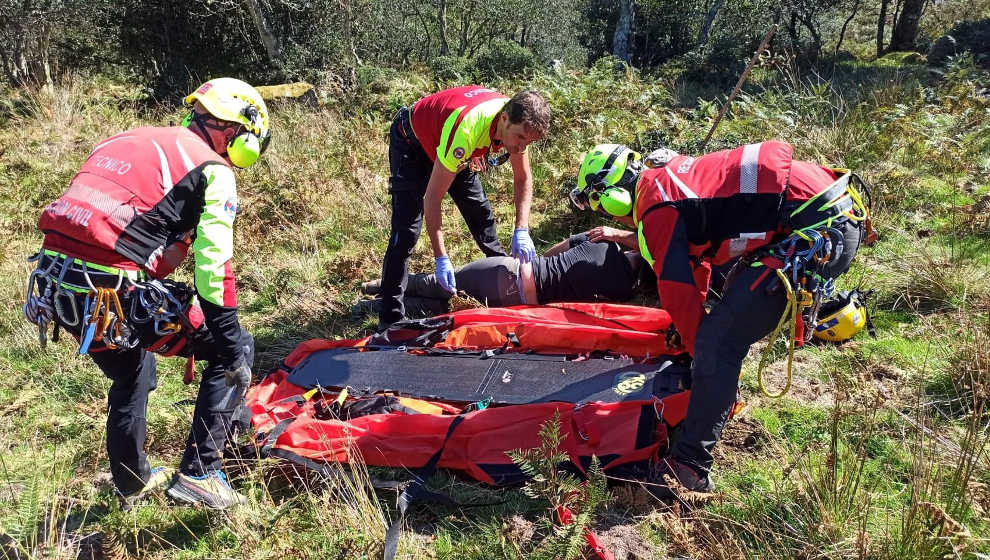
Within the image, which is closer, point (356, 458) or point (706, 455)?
point (706, 455)

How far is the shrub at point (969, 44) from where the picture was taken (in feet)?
37.4

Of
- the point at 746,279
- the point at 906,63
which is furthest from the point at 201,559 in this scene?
the point at 906,63

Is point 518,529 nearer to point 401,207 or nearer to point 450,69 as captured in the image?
point 401,207

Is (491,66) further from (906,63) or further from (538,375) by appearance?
(538,375)

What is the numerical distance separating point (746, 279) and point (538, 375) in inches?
55.3

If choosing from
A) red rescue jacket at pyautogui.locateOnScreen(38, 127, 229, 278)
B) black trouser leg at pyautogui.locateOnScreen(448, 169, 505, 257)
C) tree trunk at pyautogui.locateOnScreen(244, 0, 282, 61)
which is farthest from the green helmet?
tree trunk at pyautogui.locateOnScreen(244, 0, 282, 61)

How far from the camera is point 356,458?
330 cm

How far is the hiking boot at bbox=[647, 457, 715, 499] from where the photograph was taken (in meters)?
2.86

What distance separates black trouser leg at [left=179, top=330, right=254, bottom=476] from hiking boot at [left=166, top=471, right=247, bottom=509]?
37 mm

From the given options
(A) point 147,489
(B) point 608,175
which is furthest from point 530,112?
(A) point 147,489

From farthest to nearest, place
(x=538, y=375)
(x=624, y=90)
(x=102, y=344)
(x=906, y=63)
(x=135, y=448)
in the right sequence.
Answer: (x=906, y=63) → (x=624, y=90) → (x=538, y=375) → (x=135, y=448) → (x=102, y=344)

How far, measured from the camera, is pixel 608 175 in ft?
11.6

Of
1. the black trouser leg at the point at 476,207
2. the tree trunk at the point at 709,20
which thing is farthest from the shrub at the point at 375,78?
the tree trunk at the point at 709,20

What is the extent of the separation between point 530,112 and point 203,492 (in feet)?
8.45
